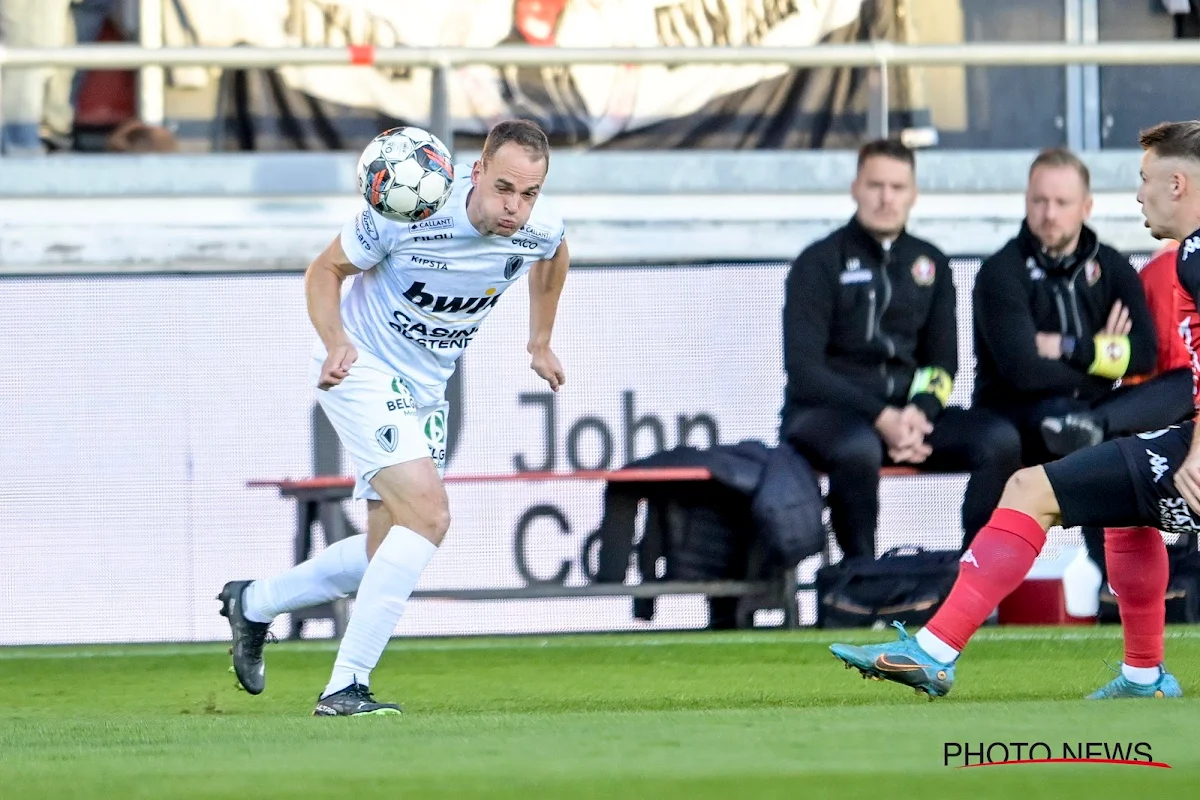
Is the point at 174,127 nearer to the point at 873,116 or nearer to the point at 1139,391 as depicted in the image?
the point at 873,116

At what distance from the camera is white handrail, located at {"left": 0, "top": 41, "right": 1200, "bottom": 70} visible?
421 inches

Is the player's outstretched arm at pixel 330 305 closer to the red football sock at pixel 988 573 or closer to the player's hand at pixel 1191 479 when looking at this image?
the red football sock at pixel 988 573

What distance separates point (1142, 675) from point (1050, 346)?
339cm

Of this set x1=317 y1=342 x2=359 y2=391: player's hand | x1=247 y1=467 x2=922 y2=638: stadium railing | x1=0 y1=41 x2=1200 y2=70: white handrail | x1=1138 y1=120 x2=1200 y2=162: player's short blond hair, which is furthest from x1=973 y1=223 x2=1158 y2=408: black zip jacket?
x1=317 y1=342 x2=359 y2=391: player's hand

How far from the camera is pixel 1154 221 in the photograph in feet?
18.7

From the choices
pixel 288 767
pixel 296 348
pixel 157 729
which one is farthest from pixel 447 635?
pixel 288 767

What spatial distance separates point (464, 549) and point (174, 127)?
362 centimetres

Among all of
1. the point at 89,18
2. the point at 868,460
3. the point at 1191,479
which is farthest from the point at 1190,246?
the point at 89,18

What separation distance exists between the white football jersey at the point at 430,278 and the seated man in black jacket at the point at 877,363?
8.58 feet

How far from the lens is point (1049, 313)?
9258 millimetres

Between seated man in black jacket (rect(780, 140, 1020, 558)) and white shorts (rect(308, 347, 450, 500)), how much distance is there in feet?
9.15

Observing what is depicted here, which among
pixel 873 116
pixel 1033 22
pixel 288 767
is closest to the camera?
pixel 288 767

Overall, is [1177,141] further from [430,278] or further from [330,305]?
[330,305]

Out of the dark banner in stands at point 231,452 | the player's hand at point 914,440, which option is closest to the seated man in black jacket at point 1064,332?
the player's hand at point 914,440
